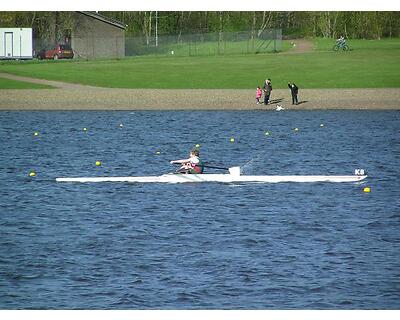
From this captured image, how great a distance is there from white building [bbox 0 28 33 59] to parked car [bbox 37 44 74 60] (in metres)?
1.72

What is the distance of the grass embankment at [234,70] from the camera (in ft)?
303

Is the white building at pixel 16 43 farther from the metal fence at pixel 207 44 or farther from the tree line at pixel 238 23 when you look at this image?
the metal fence at pixel 207 44

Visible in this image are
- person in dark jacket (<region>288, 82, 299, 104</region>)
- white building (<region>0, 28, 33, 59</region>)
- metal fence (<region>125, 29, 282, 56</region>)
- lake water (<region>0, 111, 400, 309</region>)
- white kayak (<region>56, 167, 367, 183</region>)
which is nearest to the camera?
lake water (<region>0, 111, 400, 309</region>)

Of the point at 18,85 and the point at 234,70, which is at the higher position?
the point at 234,70

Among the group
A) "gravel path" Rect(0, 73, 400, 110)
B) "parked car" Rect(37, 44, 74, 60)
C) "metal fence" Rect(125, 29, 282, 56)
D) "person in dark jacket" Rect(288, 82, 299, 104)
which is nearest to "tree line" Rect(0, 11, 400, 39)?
"metal fence" Rect(125, 29, 282, 56)

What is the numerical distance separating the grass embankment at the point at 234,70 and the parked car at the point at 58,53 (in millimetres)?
3628

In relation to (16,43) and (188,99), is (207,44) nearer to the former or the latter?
(16,43)

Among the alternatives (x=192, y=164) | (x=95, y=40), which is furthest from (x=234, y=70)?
(x=192, y=164)

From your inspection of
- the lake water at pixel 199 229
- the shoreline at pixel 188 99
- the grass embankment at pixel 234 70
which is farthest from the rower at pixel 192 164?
the grass embankment at pixel 234 70


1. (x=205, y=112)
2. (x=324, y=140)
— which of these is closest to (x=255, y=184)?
(x=324, y=140)

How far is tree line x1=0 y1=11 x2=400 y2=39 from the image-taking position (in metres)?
123

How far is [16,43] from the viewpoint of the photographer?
4483 inches

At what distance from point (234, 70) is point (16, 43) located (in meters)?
29.8

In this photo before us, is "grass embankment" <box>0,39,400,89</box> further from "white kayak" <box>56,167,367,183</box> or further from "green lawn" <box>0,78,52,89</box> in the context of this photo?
"white kayak" <box>56,167,367,183</box>
